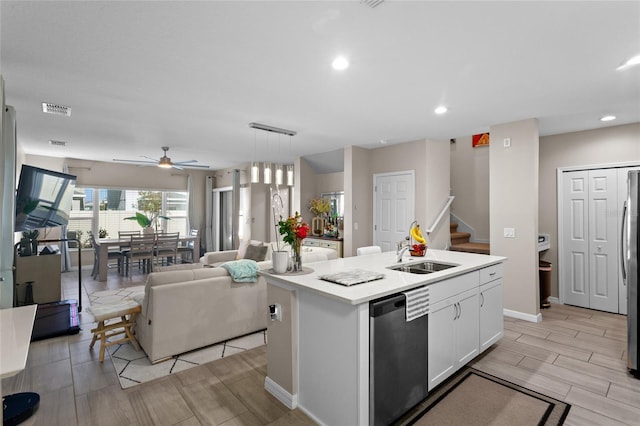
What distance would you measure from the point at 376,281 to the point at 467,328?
108 centimetres

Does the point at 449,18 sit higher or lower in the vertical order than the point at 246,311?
higher

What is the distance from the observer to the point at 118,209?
8.05 metres

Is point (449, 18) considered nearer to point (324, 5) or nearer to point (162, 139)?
point (324, 5)

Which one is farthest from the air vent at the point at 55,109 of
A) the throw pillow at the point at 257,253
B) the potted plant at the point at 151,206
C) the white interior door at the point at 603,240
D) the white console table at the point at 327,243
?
the white interior door at the point at 603,240

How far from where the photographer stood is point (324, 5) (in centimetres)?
177

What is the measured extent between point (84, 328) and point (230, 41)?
3792mm

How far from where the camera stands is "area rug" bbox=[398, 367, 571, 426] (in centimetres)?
212

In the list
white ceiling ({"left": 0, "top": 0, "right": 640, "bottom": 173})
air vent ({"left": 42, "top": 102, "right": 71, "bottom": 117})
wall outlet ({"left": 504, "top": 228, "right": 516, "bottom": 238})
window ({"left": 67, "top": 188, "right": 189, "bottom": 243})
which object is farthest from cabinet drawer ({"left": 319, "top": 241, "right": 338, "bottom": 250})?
window ({"left": 67, "top": 188, "right": 189, "bottom": 243})

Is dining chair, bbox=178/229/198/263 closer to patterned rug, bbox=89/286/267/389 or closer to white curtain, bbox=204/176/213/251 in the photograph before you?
white curtain, bbox=204/176/213/251

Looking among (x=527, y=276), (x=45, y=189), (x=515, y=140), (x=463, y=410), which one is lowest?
(x=463, y=410)

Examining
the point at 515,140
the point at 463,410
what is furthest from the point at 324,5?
the point at 515,140

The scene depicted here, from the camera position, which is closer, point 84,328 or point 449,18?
point 449,18

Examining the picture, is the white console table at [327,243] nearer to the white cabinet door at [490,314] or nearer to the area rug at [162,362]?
the area rug at [162,362]

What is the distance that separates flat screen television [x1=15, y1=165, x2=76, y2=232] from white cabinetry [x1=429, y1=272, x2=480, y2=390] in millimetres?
4146
